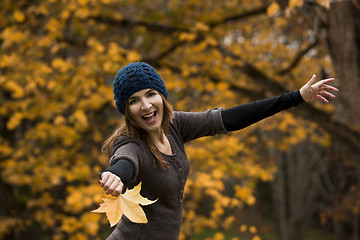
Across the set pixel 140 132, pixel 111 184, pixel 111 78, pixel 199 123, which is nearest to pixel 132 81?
pixel 140 132

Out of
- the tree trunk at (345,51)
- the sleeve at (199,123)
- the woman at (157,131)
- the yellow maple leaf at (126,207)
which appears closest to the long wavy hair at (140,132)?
the woman at (157,131)

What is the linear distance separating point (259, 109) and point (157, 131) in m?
0.52

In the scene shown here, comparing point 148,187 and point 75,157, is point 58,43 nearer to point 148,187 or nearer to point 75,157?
point 75,157

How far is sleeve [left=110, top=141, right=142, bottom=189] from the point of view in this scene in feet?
5.27

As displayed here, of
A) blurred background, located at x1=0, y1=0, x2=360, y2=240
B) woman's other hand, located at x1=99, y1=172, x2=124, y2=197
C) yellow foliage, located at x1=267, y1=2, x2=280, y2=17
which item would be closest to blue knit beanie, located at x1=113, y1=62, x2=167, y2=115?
woman's other hand, located at x1=99, y1=172, x2=124, y2=197

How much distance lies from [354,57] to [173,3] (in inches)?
143

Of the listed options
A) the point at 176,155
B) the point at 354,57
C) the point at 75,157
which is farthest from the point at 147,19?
the point at 176,155

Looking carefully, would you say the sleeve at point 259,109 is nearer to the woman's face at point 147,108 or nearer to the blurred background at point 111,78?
the woman's face at point 147,108

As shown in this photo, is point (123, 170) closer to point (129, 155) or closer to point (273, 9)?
point (129, 155)

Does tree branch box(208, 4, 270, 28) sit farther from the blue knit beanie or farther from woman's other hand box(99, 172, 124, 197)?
woman's other hand box(99, 172, 124, 197)

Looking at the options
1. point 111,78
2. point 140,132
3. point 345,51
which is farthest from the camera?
point 111,78

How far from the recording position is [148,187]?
5.96 feet

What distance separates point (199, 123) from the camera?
2002mm

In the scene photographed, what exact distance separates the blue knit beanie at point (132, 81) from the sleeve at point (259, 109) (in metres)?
0.41
